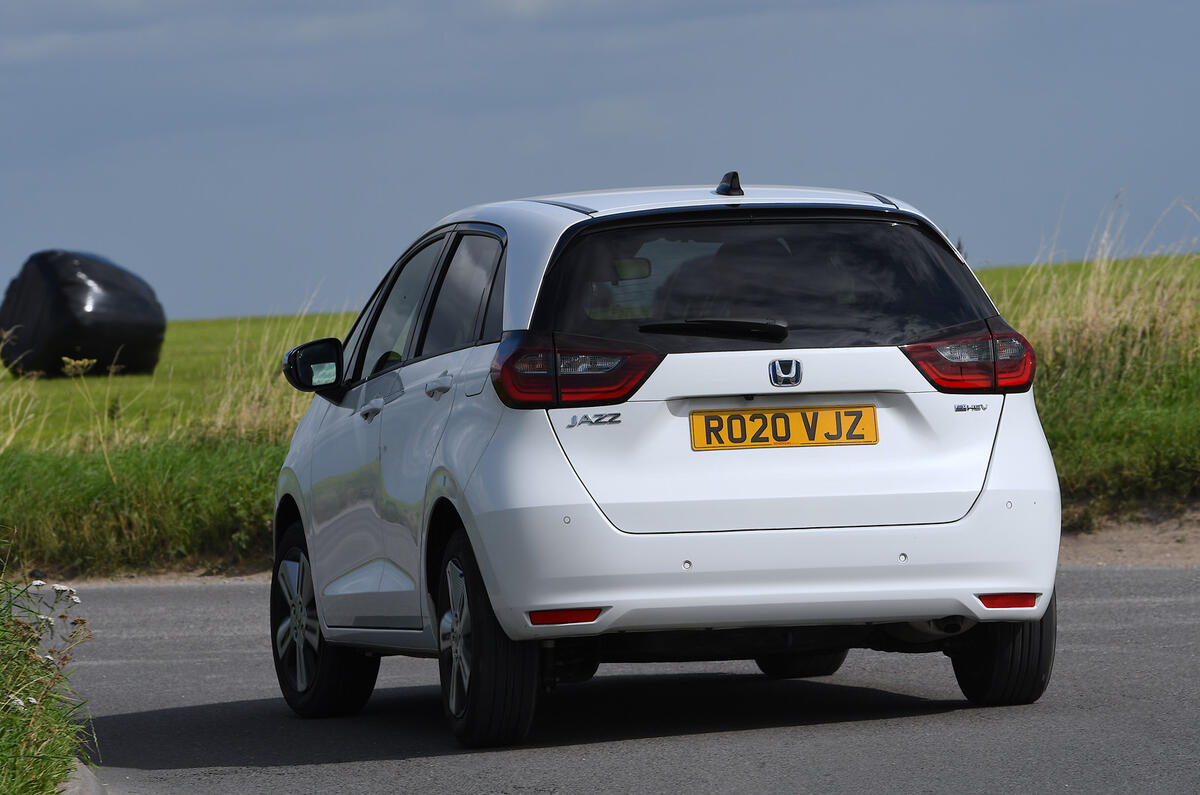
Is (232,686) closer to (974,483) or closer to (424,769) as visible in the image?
(424,769)

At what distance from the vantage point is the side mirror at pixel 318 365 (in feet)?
26.8

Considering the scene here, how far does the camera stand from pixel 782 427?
633cm

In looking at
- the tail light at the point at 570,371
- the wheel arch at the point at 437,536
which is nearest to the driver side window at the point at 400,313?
the wheel arch at the point at 437,536

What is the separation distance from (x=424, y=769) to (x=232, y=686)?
3.57m

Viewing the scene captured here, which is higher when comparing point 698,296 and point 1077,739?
point 698,296

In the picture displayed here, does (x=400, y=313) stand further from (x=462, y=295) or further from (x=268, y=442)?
(x=268, y=442)

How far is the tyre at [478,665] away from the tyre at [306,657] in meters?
1.52

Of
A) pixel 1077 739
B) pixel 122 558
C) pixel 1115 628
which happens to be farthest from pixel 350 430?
pixel 122 558

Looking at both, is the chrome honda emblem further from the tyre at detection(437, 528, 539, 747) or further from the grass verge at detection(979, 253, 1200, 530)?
the grass verge at detection(979, 253, 1200, 530)

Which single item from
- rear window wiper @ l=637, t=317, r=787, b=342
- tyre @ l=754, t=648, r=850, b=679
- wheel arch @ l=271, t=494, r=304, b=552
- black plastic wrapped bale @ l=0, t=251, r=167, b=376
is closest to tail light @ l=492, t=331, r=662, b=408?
rear window wiper @ l=637, t=317, r=787, b=342

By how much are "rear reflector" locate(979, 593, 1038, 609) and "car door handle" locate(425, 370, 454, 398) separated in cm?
199

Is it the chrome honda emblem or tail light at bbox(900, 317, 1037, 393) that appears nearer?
the chrome honda emblem

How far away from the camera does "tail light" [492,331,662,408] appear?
6273 mm

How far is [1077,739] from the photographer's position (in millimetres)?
6492
